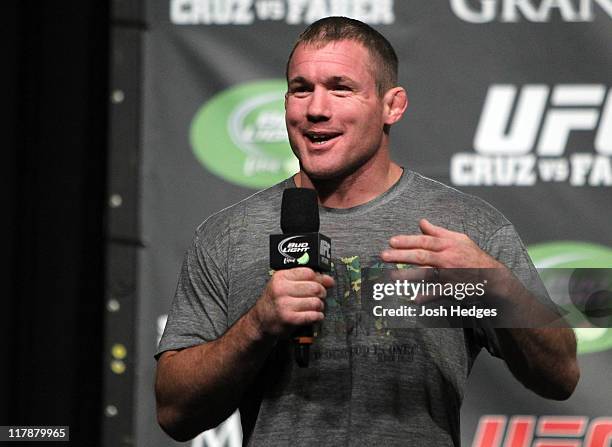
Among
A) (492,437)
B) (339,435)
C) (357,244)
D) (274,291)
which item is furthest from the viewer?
(492,437)

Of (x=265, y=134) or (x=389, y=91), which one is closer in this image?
(x=389, y=91)

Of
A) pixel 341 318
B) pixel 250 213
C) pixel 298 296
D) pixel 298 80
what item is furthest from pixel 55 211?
pixel 298 296

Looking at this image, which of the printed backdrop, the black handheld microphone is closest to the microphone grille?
the black handheld microphone

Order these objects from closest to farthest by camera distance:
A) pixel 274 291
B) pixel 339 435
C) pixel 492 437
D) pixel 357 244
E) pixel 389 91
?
1. pixel 274 291
2. pixel 339 435
3. pixel 357 244
4. pixel 389 91
5. pixel 492 437

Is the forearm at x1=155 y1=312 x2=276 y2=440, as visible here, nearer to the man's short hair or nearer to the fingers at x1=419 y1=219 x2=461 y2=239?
the fingers at x1=419 y1=219 x2=461 y2=239

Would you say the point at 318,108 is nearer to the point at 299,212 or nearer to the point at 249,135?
the point at 299,212

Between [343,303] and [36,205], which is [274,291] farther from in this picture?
[36,205]

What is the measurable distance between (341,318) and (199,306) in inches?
10.3

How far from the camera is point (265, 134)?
273 cm

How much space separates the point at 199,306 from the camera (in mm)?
1811

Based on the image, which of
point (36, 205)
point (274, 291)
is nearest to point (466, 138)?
point (36, 205)

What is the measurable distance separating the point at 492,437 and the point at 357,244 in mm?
1048

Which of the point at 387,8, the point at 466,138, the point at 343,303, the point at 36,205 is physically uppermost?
the point at 387,8

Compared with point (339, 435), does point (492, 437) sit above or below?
below
